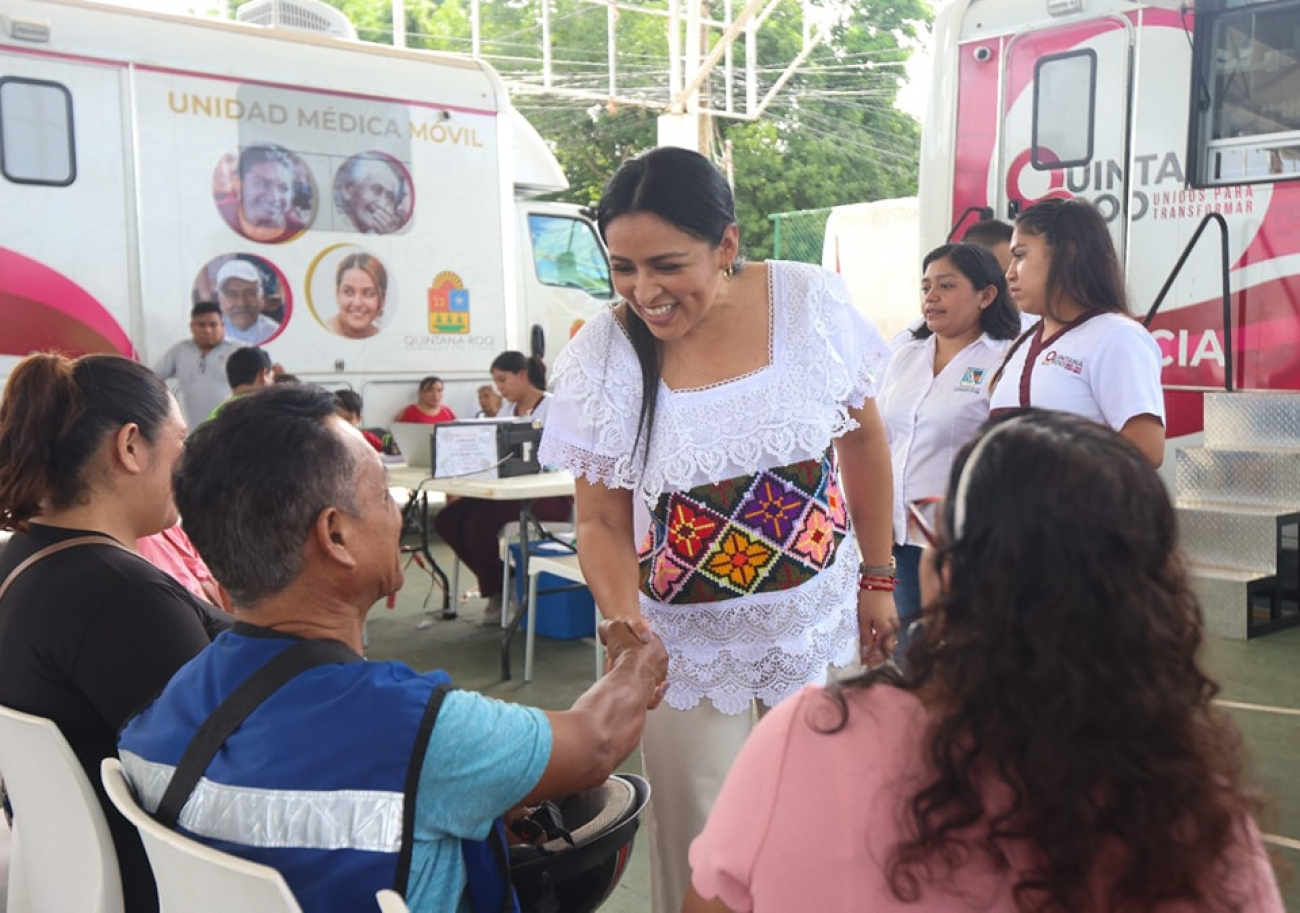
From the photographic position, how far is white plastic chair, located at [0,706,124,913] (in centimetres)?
163

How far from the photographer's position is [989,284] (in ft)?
12.5

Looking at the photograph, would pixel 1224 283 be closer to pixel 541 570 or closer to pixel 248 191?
pixel 541 570

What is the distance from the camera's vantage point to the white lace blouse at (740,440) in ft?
6.89

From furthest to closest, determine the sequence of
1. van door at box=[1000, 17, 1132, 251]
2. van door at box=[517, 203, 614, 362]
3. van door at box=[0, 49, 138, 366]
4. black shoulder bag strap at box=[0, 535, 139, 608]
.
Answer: van door at box=[517, 203, 614, 362] → van door at box=[0, 49, 138, 366] → van door at box=[1000, 17, 1132, 251] → black shoulder bag strap at box=[0, 535, 139, 608]

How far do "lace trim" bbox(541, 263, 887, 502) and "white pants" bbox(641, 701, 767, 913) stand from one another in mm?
404

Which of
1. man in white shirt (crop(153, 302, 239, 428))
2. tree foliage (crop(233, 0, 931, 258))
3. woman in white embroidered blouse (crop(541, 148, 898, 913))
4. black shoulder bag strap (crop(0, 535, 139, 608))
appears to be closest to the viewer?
black shoulder bag strap (crop(0, 535, 139, 608))

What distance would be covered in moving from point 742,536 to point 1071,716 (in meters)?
1.14

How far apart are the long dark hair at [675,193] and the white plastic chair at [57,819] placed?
1163 mm

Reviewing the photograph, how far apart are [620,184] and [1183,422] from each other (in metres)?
4.66

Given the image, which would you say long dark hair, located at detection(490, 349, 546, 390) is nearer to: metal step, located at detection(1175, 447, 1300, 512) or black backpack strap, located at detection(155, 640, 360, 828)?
metal step, located at detection(1175, 447, 1300, 512)

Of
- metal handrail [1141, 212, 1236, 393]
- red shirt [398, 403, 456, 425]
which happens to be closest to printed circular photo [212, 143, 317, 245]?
red shirt [398, 403, 456, 425]

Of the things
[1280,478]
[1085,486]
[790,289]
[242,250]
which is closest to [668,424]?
[790,289]

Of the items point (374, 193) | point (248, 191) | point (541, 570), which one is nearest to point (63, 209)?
point (248, 191)

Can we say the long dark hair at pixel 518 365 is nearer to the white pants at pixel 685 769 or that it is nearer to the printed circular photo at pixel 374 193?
the printed circular photo at pixel 374 193
